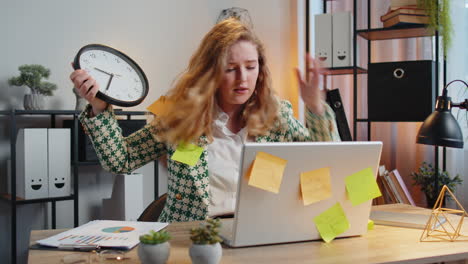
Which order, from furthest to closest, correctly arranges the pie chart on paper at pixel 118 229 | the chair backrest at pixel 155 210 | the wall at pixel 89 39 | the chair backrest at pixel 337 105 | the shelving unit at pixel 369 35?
the shelving unit at pixel 369 35
the wall at pixel 89 39
the chair backrest at pixel 337 105
the chair backrest at pixel 155 210
the pie chart on paper at pixel 118 229

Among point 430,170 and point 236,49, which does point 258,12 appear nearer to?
point 430,170

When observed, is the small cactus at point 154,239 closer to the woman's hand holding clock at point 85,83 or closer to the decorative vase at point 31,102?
the woman's hand holding clock at point 85,83

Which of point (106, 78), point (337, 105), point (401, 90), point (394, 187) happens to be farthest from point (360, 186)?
point (401, 90)

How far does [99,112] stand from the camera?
4.96ft

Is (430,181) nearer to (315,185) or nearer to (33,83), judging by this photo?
(315,185)

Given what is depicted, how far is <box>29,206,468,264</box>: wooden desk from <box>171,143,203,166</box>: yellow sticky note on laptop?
24 cm

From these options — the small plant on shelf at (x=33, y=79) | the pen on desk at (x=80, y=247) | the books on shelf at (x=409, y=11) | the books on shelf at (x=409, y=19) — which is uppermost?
the books on shelf at (x=409, y=11)

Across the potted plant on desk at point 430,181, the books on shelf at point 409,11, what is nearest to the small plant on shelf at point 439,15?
the books on shelf at point 409,11

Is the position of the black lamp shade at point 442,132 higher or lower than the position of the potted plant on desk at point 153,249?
higher

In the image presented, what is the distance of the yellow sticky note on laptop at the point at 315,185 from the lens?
1103 millimetres

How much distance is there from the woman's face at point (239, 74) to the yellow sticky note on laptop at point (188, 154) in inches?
8.9

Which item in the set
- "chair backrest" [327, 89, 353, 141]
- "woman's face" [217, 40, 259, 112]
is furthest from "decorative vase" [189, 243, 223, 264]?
"chair backrest" [327, 89, 353, 141]

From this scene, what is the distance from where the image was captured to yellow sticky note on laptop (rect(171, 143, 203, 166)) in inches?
55.6

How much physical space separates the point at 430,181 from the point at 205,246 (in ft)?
7.91
